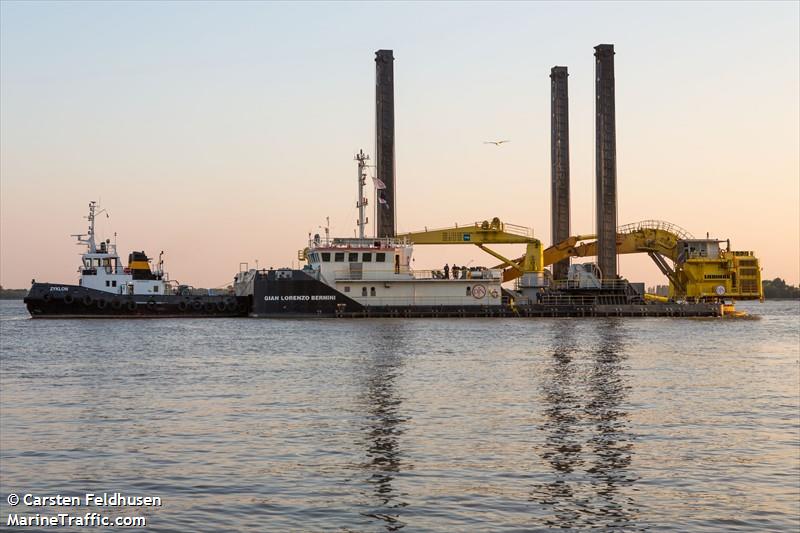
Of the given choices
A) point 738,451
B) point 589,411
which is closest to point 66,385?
point 589,411

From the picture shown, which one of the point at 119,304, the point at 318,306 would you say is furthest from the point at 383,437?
the point at 119,304

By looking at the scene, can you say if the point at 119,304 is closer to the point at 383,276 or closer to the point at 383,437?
the point at 383,276

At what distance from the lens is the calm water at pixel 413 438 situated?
1271 cm

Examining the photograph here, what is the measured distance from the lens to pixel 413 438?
699 inches

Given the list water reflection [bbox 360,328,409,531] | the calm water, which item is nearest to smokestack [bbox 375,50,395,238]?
the calm water

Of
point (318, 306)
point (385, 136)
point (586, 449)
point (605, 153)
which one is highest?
point (385, 136)

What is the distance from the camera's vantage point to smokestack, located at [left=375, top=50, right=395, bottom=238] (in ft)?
251

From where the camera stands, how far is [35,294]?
222 ft

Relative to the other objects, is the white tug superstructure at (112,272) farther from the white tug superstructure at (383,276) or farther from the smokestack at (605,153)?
the smokestack at (605,153)

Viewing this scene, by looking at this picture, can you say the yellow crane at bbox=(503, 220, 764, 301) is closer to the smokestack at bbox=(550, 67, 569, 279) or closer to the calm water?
the smokestack at bbox=(550, 67, 569, 279)

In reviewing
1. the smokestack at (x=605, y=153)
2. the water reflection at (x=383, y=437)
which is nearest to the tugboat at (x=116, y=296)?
the smokestack at (x=605, y=153)

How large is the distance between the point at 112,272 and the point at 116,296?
2170 mm

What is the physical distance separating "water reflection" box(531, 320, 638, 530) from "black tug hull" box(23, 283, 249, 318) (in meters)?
41.2

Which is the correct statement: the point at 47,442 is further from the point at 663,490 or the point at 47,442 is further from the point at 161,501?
the point at 663,490
